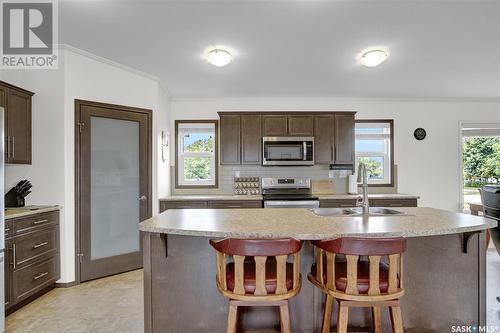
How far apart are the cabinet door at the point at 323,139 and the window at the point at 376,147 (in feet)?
2.37

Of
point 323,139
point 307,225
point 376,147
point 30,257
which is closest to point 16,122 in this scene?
point 30,257

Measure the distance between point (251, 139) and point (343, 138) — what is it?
1410 mm

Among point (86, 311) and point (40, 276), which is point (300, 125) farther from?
point (40, 276)

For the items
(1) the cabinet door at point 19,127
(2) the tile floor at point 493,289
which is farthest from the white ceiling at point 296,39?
(2) the tile floor at point 493,289

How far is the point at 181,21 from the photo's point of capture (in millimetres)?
2572

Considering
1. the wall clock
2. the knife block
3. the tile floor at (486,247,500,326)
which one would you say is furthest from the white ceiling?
the tile floor at (486,247,500,326)

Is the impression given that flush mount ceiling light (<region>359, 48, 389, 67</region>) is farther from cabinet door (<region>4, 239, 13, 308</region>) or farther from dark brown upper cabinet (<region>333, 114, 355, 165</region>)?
cabinet door (<region>4, 239, 13, 308</region>)

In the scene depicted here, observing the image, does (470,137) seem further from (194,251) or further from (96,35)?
(96,35)

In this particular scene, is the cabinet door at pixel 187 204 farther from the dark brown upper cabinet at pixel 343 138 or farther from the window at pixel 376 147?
the window at pixel 376 147

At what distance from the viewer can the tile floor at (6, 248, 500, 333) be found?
7.67 ft

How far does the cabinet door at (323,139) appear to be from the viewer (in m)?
4.50

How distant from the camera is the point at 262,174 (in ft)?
15.6

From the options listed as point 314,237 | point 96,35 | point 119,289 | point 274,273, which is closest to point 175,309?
point 274,273

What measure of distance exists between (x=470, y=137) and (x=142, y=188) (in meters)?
5.40
